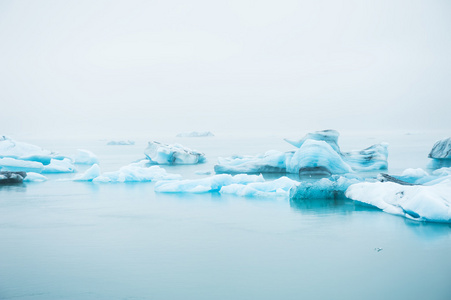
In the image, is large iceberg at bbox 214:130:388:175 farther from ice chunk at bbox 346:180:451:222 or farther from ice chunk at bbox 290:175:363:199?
ice chunk at bbox 346:180:451:222

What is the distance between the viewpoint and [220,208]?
8.98 meters

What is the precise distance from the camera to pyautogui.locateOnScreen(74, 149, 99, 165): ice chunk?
19.5m

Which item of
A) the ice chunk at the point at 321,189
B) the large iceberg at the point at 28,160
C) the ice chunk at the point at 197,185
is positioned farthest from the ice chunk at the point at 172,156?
the ice chunk at the point at 321,189

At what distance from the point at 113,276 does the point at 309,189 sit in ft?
17.6

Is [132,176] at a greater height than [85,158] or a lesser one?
lesser

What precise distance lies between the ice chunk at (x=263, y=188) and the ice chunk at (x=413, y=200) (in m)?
1.87

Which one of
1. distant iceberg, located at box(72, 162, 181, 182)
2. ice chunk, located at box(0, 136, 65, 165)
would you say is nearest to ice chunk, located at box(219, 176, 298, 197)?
distant iceberg, located at box(72, 162, 181, 182)

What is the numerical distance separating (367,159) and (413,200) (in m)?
8.79

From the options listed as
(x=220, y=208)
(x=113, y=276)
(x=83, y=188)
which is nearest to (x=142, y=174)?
(x=83, y=188)

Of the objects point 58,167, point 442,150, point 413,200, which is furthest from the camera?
point 442,150

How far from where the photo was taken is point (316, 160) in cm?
1362

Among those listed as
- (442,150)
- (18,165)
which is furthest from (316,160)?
(18,165)

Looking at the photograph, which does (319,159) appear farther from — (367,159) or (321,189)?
(321,189)

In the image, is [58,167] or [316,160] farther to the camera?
[58,167]
